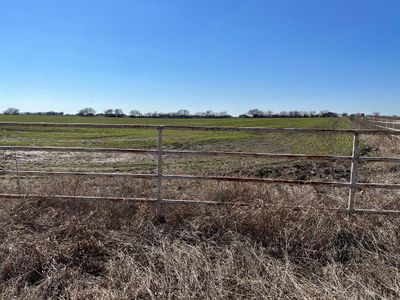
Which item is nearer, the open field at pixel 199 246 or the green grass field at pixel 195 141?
the open field at pixel 199 246

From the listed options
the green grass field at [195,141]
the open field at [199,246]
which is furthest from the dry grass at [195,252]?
the green grass field at [195,141]

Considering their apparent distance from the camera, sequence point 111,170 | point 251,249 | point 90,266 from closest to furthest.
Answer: point 90,266
point 251,249
point 111,170

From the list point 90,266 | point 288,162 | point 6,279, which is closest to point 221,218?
point 90,266

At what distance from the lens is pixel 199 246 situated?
15.3 ft

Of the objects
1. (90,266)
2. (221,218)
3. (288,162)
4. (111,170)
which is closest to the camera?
(90,266)

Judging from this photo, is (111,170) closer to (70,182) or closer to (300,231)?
(70,182)

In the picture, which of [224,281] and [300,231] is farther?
[300,231]

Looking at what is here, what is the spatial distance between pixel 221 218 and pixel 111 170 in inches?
336

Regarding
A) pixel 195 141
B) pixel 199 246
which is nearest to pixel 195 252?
pixel 199 246

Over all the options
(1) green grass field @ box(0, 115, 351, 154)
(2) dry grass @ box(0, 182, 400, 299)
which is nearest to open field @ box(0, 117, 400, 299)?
(2) dry grass @ box(0, 182, 400, 299)

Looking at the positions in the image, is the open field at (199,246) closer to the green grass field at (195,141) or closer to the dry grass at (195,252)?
the dry grass at (195,252)

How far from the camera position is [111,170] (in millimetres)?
13102

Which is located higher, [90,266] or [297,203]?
[297,203]

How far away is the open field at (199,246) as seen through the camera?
379 centimetres
